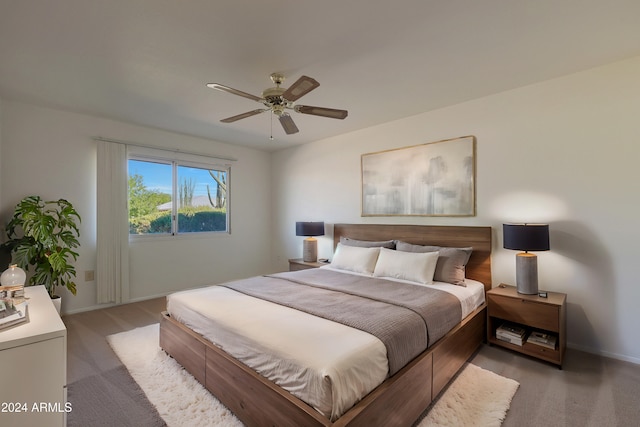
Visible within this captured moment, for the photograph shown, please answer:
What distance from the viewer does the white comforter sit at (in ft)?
4.54

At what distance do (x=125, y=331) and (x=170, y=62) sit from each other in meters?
2.78

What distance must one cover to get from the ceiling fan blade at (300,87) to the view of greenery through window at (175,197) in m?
3.14

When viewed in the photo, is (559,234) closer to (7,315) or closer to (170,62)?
(170,62)

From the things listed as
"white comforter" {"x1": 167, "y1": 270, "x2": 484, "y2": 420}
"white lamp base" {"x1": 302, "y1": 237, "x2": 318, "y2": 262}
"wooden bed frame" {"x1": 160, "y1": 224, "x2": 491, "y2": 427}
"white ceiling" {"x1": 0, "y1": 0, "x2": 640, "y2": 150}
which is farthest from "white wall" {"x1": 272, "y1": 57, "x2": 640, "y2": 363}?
"white comforter" {"x1": 167, "y1": 270, "x2": 484, "y2": 420}

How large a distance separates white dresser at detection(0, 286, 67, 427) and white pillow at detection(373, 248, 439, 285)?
107 inches

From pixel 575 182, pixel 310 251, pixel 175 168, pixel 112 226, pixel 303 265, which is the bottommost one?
pixel 303 265

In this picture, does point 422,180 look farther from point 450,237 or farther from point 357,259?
point 357,259

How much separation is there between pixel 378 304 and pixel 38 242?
363 centimetres

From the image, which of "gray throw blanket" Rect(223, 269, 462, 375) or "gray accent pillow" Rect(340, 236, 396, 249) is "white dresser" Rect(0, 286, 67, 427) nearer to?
"gray throw blanket" Rect(223, 269, 462, 375)

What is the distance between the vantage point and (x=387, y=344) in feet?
5.50

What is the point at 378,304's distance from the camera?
7.38 feet

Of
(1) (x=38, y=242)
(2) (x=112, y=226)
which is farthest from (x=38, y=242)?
(2) (x=112, y=226)

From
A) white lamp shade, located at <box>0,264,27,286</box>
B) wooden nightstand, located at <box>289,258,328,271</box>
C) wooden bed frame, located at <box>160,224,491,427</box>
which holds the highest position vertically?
white lamp shade, located at <box>0,264,27,286</box>

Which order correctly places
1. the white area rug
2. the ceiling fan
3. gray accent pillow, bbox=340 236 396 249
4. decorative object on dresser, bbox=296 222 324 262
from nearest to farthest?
1. the white area rug
2. the ceiling fan
3. gray accent pillow, bbox=340 236 396 249
4. decorative object on dresser, bbox=296 222 324 262
